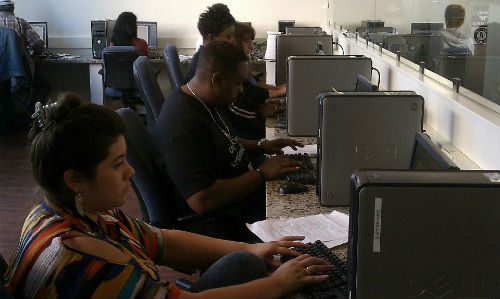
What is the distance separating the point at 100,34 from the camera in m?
6.55

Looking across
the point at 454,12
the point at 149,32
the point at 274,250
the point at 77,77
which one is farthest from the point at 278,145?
the point at 77,77

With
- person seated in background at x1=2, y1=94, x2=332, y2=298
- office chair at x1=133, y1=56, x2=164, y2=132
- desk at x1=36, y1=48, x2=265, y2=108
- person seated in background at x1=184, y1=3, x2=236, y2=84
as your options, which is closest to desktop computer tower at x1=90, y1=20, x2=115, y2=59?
desk at x1=36, y1=48, x2=265, y2=108

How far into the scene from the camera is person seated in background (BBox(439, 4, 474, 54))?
1.99 meters

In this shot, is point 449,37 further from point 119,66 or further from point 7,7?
point 7,7

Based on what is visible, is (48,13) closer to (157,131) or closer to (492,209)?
(157,131)

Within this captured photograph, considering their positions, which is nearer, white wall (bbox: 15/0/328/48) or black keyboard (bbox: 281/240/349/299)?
black keyboard (bbox: 281/240/349/299)

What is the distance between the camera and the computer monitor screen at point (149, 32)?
6.66 metres

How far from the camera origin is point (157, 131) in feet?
7.00

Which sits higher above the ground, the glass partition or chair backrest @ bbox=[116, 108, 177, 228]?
the glass partition

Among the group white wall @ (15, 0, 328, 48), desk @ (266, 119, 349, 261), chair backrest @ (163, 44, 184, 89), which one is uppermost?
white wall @ (15, 0, 328, 48)

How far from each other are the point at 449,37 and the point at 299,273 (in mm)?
1209

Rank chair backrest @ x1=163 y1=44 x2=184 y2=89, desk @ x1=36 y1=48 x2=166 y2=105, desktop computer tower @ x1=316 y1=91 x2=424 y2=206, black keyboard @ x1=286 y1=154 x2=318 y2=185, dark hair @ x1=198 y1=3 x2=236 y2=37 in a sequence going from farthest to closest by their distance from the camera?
1. desk @ x1=36 y1=48 x2=166 y2=105
2. chair backrest @ x1=163 y1=44 x2=184 y2=89
3. dark hair @ x1=198 y1=3 x2=236 y2=37
4. black keyboard @ x1=286 y1=154 x2=318 y2=185
5. desktop computer tower @ x1=316 y1=91 x2=424 y2=206

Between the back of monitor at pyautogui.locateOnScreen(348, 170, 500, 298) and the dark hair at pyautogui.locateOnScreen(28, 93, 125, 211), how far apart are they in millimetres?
502

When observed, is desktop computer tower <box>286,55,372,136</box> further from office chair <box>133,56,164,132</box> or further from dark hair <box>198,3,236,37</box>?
dark hair <box>198,3,236,37</box>
